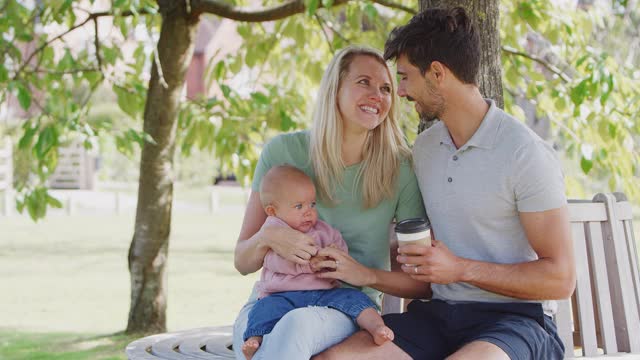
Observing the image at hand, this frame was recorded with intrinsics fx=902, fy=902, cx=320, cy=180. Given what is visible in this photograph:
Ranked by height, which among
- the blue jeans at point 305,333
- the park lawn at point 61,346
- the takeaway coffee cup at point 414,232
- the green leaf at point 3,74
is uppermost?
the green leaf at point 3,74

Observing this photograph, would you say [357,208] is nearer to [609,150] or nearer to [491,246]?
[491,246]

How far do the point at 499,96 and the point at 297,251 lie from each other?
149cm

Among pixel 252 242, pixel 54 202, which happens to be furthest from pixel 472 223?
pixel 54 202

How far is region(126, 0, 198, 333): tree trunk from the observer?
642 cm

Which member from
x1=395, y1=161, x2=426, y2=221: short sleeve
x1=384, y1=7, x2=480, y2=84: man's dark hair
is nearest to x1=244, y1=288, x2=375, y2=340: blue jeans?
x1=395, y1=161, x2=426, y2=221: short sleeve

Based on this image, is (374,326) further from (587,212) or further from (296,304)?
(587,212)

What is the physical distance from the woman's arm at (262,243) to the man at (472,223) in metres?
0.32

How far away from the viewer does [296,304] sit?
114 inches

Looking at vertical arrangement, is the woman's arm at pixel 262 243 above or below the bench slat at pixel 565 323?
above

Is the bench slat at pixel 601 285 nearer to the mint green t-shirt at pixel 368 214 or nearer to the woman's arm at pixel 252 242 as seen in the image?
the mint green t-shirt at pixel 368 214

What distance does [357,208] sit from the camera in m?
3.25

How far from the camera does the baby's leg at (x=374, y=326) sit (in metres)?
2.74

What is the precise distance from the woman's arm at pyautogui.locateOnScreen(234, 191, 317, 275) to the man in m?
0.32

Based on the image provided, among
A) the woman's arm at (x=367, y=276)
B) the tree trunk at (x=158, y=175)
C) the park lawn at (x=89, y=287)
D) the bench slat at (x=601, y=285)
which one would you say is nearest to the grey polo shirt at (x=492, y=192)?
the woman's arm at (x=367, y=276)
